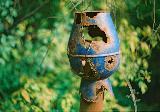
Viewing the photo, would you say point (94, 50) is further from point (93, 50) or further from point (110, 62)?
point (110, 62)

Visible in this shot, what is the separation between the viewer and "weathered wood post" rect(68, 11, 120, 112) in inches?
111

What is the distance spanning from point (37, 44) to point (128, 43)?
1.16 m

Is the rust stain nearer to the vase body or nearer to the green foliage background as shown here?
the vase body

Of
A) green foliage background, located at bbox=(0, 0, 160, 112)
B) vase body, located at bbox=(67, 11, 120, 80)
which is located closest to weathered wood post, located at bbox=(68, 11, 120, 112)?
vase body, located at bbox=(67, 11, 120, 80)

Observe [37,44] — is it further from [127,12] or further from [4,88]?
[127,12]

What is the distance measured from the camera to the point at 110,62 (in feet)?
9.42

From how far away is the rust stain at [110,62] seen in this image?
285cm

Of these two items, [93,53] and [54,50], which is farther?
[54,50]

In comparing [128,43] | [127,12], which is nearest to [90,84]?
[128,43]

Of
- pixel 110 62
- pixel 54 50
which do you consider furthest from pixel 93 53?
pixel 54 50

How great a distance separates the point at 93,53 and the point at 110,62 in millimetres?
148

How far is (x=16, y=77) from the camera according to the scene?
191 inches

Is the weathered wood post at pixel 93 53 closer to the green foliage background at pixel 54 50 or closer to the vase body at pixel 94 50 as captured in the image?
the vase body at pixel 94 50

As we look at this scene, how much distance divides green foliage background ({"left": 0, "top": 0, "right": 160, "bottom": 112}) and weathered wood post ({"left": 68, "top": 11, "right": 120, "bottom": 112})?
1182 mm
